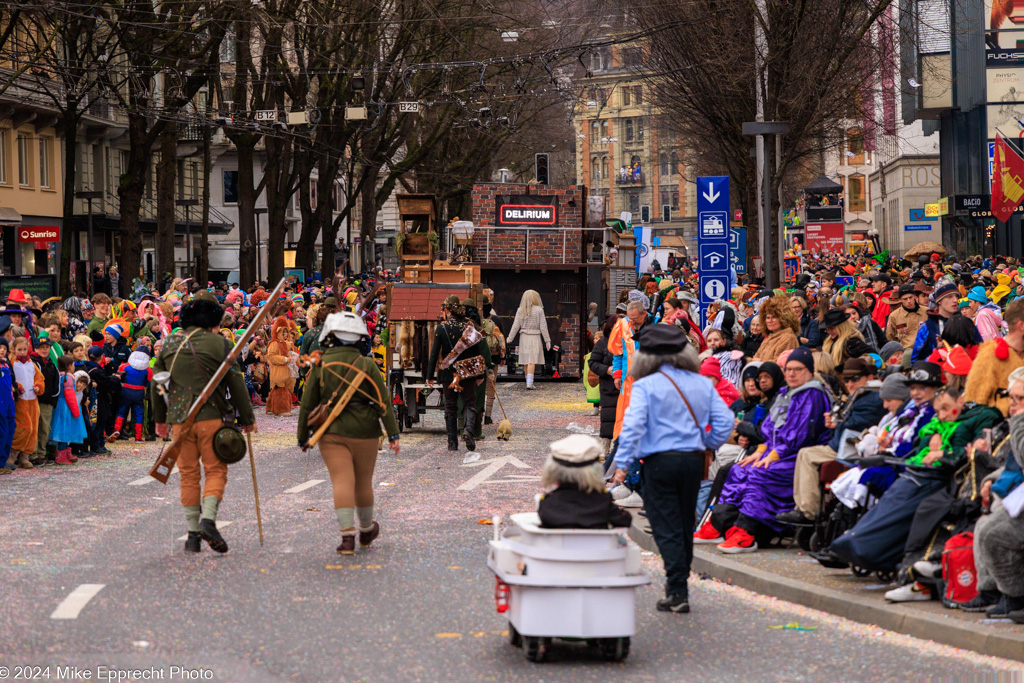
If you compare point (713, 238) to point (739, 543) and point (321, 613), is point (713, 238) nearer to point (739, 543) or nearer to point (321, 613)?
point (739, 543)

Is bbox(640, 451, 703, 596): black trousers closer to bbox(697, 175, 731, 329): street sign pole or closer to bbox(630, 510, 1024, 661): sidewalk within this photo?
bbox(630, 510, 1024, 661): sidewalk

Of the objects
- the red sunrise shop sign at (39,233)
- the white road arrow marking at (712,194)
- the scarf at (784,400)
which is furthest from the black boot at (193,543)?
the red sunrise shop sign at (39,233)

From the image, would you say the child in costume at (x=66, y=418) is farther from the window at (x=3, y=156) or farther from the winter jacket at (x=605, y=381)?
the window at (x=3, y=156)

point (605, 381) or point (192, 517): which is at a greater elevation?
point (605, 381)

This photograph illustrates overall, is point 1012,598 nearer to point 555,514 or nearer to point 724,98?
point 555,514

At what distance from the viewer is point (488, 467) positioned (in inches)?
595

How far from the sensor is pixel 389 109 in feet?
132

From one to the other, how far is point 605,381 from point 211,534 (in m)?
6.26

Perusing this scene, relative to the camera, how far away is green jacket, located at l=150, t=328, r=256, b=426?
32.6ft

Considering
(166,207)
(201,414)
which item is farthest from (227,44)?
(201,414)

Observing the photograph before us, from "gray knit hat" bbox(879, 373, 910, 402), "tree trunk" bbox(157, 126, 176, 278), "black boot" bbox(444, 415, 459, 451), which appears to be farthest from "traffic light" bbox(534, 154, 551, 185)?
"gray knit hat" bbox(879, 373, 910, 402)

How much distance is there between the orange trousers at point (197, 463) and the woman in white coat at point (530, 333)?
16.7 m

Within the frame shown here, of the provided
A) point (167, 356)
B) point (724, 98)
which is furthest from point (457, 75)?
point (167, 356)

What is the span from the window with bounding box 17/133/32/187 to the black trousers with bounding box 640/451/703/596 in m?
38.7
